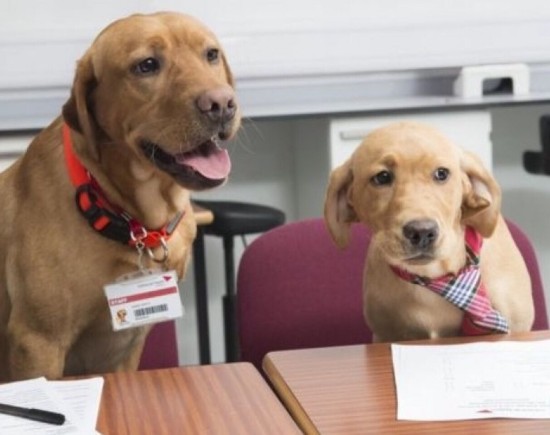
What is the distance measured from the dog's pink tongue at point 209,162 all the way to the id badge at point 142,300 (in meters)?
0.19

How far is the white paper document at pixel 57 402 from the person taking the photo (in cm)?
106

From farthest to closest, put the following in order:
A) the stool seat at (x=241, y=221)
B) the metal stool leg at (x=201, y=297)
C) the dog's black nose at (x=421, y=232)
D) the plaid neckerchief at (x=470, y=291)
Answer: the metal stool leg at (x=201, y=297)
the stool seat at (x=241, y=221)
the plaid neckerchief at (x=470, y=291)
the dog's black nose at (x=421, y=232)

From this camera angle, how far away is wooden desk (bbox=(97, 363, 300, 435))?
3.56 feet

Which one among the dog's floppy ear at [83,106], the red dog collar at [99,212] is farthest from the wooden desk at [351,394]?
the dog's floppy ear at [83,106]

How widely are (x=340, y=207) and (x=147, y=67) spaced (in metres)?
0.38

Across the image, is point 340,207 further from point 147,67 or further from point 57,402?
point 57,402

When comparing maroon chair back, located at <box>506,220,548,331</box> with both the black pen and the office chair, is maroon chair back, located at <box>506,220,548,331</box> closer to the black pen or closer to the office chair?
the office chair

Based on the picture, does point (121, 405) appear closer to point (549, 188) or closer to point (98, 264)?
point (98, 264)

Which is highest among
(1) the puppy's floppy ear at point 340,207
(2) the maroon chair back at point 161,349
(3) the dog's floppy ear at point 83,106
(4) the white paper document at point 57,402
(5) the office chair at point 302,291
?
(3) the dog's floppy ear at point 83,106

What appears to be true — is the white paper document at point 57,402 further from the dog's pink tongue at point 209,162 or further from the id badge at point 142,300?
the dog's pink tongue at point 209,162

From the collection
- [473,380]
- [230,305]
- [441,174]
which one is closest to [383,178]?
[441,174]

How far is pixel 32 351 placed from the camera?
5.07 ft

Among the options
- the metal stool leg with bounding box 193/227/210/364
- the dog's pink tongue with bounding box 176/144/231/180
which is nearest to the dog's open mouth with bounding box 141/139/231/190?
the dog's pink tongue with bounding box 176/144/231/180

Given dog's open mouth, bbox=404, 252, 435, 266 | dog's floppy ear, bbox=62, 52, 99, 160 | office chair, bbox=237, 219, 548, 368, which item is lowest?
office chair, bbox=237, 219, 548, 368
